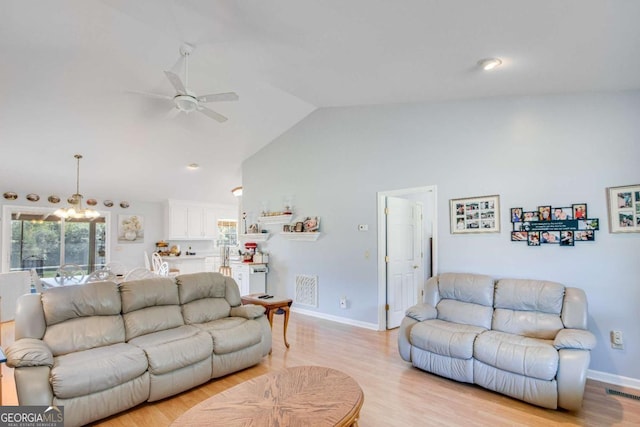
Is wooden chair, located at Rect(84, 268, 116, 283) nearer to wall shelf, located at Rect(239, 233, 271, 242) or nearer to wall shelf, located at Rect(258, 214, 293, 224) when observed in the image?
wall shelf, located at Rect(239, 233, 271, 242)

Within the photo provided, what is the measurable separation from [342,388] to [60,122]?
16.8 feet

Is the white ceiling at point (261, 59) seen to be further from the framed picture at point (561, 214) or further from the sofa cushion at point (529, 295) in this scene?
the sofa cushion at point (529, 295)

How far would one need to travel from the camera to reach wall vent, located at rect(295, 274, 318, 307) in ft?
18.3

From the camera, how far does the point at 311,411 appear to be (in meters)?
1.89

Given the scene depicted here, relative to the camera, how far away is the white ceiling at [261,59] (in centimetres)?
227

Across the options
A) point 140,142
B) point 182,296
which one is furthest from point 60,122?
point 182,296

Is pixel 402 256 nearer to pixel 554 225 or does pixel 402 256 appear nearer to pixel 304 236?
pixel 304 236

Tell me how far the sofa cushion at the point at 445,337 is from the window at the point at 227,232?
7.28 metres

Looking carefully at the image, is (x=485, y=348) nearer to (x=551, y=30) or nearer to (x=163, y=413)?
(x=551, y=30)

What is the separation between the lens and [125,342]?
2928mm

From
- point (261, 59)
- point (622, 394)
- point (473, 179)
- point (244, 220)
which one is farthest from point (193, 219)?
point (622, 394)

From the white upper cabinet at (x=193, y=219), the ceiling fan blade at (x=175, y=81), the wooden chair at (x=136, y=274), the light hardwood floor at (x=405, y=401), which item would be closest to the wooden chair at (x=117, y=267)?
the white upper cabinet at (x=193, y=219)

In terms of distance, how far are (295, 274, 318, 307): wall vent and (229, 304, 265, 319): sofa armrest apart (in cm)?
189

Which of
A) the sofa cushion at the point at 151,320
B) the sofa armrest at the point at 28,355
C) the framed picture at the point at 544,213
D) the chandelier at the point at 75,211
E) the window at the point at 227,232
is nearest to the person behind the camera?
the sofa armrest at the point at 28,355
